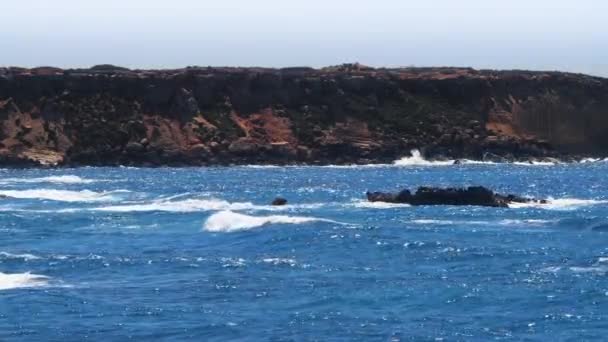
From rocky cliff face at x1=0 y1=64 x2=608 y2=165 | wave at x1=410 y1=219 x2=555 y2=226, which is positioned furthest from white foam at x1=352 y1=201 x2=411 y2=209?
rocky cliff face at x1=0 y1=64 x2=608 y2=165

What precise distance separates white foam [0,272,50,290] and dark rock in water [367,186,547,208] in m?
26.0

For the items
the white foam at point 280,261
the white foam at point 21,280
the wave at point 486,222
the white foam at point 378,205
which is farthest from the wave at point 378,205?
the white foam at point 21,280

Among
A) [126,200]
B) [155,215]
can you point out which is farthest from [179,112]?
[155,215]

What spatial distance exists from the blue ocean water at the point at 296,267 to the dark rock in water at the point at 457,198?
54.5 inches

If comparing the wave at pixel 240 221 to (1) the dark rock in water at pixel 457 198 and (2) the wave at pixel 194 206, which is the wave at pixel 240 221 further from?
(1) the dark rock in water at pixel 457 198

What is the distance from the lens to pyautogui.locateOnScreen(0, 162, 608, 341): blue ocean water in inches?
1273

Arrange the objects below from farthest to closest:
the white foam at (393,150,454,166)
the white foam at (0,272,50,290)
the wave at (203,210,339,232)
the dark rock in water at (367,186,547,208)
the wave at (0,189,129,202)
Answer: the white foam at (393,150,454,166) < the wave at (0,189,129,202) < the dark rock in water at (367,186,547,208) < the wave at (203,210,339,232) < the white foam at (0,272,50,290)

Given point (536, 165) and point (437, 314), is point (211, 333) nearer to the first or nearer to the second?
point (437, 314)

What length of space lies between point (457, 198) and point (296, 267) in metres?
22.2

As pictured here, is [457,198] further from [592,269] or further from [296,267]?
[592,269]

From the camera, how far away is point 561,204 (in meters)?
64.6

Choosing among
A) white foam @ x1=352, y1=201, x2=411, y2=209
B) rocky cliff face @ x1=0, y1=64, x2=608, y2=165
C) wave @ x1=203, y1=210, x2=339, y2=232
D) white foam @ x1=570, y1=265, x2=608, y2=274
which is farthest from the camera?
rocky cliff face @ x1=0, y1=64, x2=608, y2=165

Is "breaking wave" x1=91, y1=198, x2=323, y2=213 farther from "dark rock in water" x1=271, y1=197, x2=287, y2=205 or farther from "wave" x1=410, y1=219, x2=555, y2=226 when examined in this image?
"wave" x1=410, y1=219, x2=555, y2=226

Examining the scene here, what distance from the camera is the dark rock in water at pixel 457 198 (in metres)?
62.4
